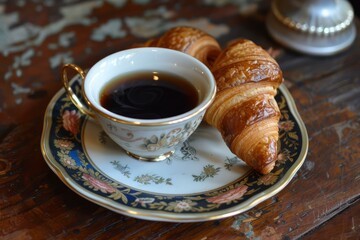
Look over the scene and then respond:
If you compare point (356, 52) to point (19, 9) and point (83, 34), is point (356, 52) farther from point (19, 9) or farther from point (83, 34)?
point (19, 9)

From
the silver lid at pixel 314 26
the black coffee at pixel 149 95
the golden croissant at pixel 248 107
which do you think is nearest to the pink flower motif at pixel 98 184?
the black coffee at pixel 149 95

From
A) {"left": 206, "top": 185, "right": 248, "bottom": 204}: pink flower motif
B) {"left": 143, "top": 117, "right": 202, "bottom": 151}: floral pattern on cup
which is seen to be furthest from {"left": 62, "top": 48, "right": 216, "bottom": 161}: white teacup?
{"left": 206, "top": 185, "right": 248, "bottom": 204}: pink flower motif

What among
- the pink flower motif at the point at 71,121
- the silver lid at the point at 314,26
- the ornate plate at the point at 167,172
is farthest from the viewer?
the silver lid at the point at 314,26

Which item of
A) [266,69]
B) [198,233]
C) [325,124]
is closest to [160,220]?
[198,233]

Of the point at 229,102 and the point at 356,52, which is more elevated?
the point at 229,102

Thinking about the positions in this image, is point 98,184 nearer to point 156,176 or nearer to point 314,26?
point 156,176

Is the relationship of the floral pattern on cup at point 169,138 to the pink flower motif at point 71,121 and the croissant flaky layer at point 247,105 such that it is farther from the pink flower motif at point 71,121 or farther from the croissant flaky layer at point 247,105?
the pink flower motif at point 71,121

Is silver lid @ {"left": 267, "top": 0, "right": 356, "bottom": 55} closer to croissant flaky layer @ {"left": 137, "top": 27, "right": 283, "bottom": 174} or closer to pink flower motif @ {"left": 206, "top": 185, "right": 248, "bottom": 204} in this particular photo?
croissant flaky layer @ {"left": 137, "top": 27, "right": 283, "bottom": 174}

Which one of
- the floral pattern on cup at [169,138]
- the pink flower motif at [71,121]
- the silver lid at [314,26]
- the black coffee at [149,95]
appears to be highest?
the black coffee at [149,95]
